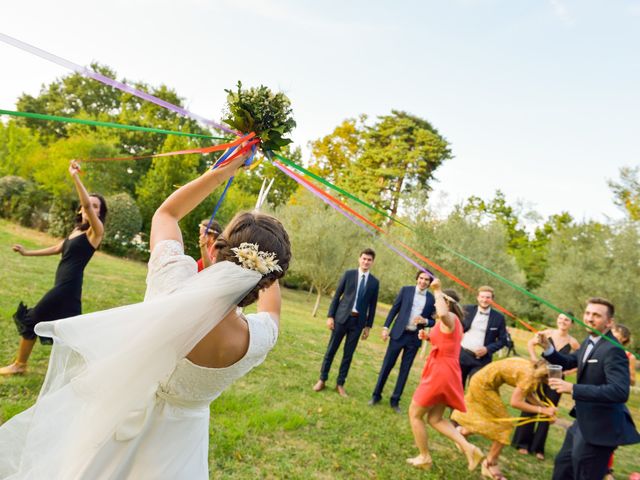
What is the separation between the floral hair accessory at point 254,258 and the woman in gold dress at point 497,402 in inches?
176

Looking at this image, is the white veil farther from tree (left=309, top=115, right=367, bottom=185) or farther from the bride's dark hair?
tree (left=309, top=115, right=367, bottom=185)

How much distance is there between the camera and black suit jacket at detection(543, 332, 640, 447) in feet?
11.8

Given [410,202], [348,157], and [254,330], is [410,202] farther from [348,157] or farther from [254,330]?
[348,157]

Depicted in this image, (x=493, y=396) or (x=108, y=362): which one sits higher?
(x=108, y=362)

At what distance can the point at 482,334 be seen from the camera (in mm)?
6793

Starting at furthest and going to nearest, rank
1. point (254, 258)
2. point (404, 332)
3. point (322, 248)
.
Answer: point (322, 248) → point (404, 332) → point (254, 258)

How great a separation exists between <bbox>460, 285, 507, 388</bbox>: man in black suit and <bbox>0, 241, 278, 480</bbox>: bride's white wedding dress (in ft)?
18.7

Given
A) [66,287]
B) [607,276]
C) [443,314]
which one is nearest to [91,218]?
[66,287]

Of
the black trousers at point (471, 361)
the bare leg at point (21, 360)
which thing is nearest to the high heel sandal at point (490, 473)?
the black trousers at point (471, 361)

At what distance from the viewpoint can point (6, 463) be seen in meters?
1.73

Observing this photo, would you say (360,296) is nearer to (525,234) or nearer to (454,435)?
(454,435)

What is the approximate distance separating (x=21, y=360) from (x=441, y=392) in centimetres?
475

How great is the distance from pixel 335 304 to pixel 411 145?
3130 cm

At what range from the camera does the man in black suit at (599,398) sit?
3617 mm
